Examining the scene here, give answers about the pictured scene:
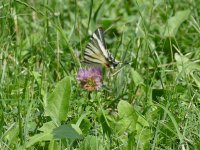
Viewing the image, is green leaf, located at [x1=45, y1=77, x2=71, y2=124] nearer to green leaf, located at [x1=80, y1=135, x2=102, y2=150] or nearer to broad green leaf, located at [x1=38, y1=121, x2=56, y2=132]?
broad green leaf, located at [x1=38, y1=121, x2=56, y2=132]

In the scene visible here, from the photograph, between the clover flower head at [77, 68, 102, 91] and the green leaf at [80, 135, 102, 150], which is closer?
the green leaf at [80, 135, 102, 150]

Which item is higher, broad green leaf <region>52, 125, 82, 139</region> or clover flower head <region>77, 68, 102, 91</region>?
clover flower head <region>77, 68, 102, 91</region>

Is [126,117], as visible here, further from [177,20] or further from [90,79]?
[177,20]

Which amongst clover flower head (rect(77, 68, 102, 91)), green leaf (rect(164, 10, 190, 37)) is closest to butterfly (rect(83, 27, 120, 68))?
clover flower head (rect(77, 68, 102, 91))

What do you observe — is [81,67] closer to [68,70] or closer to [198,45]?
[68,70]

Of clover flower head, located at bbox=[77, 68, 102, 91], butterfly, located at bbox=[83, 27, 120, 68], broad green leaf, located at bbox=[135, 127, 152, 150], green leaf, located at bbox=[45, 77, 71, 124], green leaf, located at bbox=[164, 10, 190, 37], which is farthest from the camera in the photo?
green leaf, located at bbox=[164, 10, 190, 37]

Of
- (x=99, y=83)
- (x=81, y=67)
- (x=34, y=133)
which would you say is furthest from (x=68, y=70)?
(x=34, y=133)

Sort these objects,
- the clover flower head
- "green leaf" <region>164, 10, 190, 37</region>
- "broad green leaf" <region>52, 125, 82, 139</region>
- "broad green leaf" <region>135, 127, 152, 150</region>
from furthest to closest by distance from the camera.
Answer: "green leaf" <region>164, 10, 190, 37</region> → the clover flower head → "broad green leaf" <region>135, 127, 152, 150</region> → "broad green leaf" <region>52, 125, 82, 139</region>
